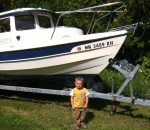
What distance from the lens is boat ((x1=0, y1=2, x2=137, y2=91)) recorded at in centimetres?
765

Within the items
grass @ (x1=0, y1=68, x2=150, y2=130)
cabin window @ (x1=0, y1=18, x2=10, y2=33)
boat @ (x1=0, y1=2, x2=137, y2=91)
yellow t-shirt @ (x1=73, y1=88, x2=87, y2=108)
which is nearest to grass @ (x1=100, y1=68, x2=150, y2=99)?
grass @ (x1=0, y1=68, x2=150, y2=130)

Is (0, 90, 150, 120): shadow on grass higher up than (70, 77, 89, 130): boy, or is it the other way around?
(70, 77, 89, 130): boy

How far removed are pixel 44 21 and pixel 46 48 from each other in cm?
134

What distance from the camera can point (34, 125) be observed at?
6.83 m

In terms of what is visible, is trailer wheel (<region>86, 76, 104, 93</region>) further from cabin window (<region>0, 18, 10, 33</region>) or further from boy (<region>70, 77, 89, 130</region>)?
cabin window (<region>0, 18, 10, 33</region>)

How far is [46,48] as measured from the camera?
775 centimetres

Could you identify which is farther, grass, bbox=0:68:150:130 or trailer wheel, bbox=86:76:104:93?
trailer wheel, bbox=86:76:104:93

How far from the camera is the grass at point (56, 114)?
6.87 meters

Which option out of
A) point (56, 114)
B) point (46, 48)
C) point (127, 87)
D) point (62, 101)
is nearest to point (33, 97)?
point (62, 101)

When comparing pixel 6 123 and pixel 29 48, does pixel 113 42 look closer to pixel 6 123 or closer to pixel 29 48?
pixel 29 48

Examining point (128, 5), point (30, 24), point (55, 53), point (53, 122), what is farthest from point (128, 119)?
point (128, 5)

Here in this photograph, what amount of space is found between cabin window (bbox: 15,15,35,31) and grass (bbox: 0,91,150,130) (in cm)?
188

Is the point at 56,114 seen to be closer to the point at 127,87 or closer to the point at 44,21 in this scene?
the point at 44,21

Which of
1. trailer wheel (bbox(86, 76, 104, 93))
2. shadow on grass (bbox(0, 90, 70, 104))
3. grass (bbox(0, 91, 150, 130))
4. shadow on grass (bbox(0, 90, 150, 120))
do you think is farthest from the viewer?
shadow on grass (bbox(0, 90, 70, 104))
